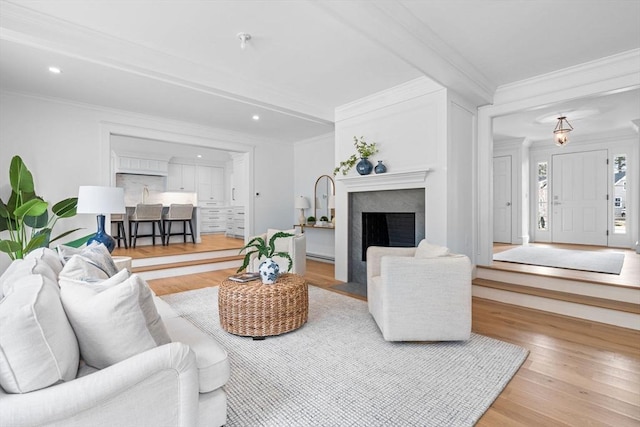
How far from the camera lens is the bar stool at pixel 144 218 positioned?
6801 mm

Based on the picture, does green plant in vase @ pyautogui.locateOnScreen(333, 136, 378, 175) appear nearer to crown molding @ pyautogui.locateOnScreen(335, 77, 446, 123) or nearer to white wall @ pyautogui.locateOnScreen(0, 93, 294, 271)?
crown molding @ pyautogui.locateOnScreen(335, 77, 446, 123)

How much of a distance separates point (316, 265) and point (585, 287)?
3.80 m

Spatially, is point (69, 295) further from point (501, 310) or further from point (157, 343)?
point (501, 310)

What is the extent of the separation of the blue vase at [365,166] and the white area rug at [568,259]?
2.42 meters

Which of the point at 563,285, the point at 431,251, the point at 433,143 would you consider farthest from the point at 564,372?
the point at 433,143

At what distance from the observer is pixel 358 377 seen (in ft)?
6.65

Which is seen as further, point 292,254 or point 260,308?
point 292,254

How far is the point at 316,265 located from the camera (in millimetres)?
5859

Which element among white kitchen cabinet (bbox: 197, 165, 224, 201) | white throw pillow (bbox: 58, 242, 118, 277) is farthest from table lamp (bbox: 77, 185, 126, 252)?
white kitchen cabinet (bbox: 197, 165, 224, 201)

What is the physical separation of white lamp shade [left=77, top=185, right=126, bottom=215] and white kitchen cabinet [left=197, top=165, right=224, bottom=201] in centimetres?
655

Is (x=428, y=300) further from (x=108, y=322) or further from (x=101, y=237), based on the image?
(x=101, y=237)

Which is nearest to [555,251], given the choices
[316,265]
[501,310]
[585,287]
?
[585,287]

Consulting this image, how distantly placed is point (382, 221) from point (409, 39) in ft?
7.83

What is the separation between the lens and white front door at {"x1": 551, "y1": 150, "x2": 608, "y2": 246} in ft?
21.5
